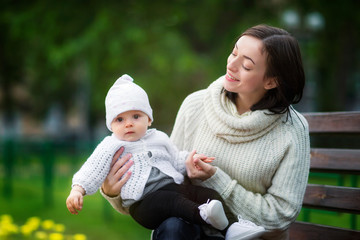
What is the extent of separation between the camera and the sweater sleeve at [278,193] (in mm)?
2238

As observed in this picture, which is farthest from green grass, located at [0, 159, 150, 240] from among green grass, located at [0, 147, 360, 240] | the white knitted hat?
the white knitted hat

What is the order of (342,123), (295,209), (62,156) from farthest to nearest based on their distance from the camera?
(62,156) → (342,123) → (295,209)

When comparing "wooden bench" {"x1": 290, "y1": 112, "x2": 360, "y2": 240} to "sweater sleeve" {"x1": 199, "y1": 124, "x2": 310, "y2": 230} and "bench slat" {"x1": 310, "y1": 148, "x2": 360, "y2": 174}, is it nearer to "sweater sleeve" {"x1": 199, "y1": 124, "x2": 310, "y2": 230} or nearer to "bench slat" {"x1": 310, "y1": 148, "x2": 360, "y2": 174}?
"bench slat" {"x1": 310, "y1": 148, "x2": 360, "y2": 174}

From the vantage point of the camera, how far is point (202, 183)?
232 centimetres

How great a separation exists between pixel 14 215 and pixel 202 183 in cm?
541

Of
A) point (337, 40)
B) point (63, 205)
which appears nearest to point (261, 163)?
point (63, 205)

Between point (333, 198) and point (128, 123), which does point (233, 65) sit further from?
point (333, 198)

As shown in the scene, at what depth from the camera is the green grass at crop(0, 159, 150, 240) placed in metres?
6.14

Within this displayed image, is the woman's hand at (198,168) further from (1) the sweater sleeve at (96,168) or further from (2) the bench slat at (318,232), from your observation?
(2) the bench slat at (318,232)

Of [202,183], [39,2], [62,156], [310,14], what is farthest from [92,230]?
[310,14]

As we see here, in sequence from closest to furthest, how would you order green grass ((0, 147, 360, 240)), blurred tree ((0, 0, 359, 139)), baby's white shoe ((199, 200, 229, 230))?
baby's white shoe ((199, 200, 229, 230)), green grass ((0, 147, 360, 240)), blurred tree ((0, 0, 359, 139))

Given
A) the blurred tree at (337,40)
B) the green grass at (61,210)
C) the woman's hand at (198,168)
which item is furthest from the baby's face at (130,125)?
the blurred tree at (337,40)

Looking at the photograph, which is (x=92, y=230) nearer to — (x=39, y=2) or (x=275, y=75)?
(x=275, y=75)

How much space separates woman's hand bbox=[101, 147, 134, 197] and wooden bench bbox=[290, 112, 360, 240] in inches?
45.0
